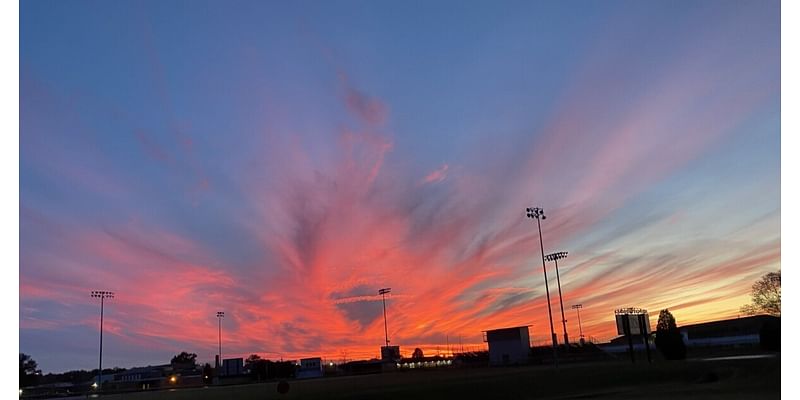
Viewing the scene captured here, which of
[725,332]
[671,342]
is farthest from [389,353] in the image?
[725,332]

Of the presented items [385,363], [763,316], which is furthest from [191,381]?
[763,316]

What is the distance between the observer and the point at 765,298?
45312 mm

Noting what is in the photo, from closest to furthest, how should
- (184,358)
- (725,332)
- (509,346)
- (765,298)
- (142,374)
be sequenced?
1. (765,298)
2. (509,346)
3. (725,332)
4. (142,374)
5. (184,358)

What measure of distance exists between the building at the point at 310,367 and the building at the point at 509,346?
70.6 ft

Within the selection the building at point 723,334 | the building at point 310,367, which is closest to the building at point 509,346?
the building at point 723,334

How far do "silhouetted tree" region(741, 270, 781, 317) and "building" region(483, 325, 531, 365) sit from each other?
77.7ft

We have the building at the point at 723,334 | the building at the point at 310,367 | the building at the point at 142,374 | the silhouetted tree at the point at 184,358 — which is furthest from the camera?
Answer: the silhouetted tree at the point at 184,358

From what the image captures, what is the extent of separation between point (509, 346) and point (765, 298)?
29.1m

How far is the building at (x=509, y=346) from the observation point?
66.2 m

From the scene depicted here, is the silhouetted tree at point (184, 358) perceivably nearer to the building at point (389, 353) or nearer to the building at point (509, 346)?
the building at point (389, 353)

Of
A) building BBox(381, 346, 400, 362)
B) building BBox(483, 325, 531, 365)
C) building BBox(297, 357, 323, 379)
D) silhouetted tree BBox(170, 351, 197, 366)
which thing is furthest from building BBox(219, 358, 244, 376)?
silhouetted tree BBox(170, 351, 197, 366)

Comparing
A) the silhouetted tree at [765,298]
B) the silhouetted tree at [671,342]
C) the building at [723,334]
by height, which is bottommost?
the building at [723,334]

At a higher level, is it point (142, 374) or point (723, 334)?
point (142, 374)

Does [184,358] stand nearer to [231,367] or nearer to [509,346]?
[231,367]
